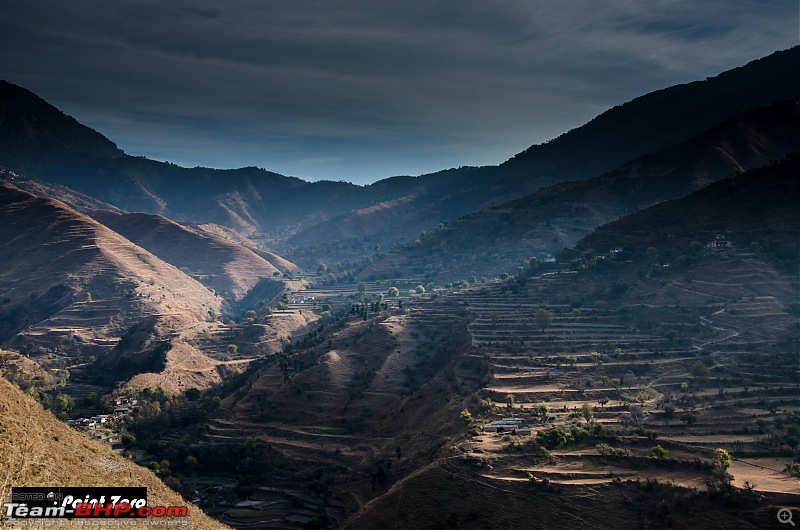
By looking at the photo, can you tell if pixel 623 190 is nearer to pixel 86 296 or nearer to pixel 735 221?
pixel 735 221

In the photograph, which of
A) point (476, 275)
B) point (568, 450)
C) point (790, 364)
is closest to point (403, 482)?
point (568, 450)

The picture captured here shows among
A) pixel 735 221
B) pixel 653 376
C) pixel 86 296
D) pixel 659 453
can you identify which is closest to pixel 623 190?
pixel 735 221

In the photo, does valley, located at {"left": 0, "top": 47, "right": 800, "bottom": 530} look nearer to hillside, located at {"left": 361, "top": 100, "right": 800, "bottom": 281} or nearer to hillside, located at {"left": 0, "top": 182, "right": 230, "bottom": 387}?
hillside, located at {"left": 0, "top": 182, "right": 230, "bottom": 387}

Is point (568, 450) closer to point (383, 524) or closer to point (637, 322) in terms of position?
point (383, 524)

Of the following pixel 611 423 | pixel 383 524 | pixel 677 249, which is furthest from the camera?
pixel 677 249

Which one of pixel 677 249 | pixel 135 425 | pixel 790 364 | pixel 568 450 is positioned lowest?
pixel 135 425

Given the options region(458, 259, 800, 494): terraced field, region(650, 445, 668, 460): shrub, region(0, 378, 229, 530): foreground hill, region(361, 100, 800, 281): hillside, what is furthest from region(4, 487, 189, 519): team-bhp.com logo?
region(361, 100, 800, 281): hillside

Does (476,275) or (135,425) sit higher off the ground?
(476,275)
